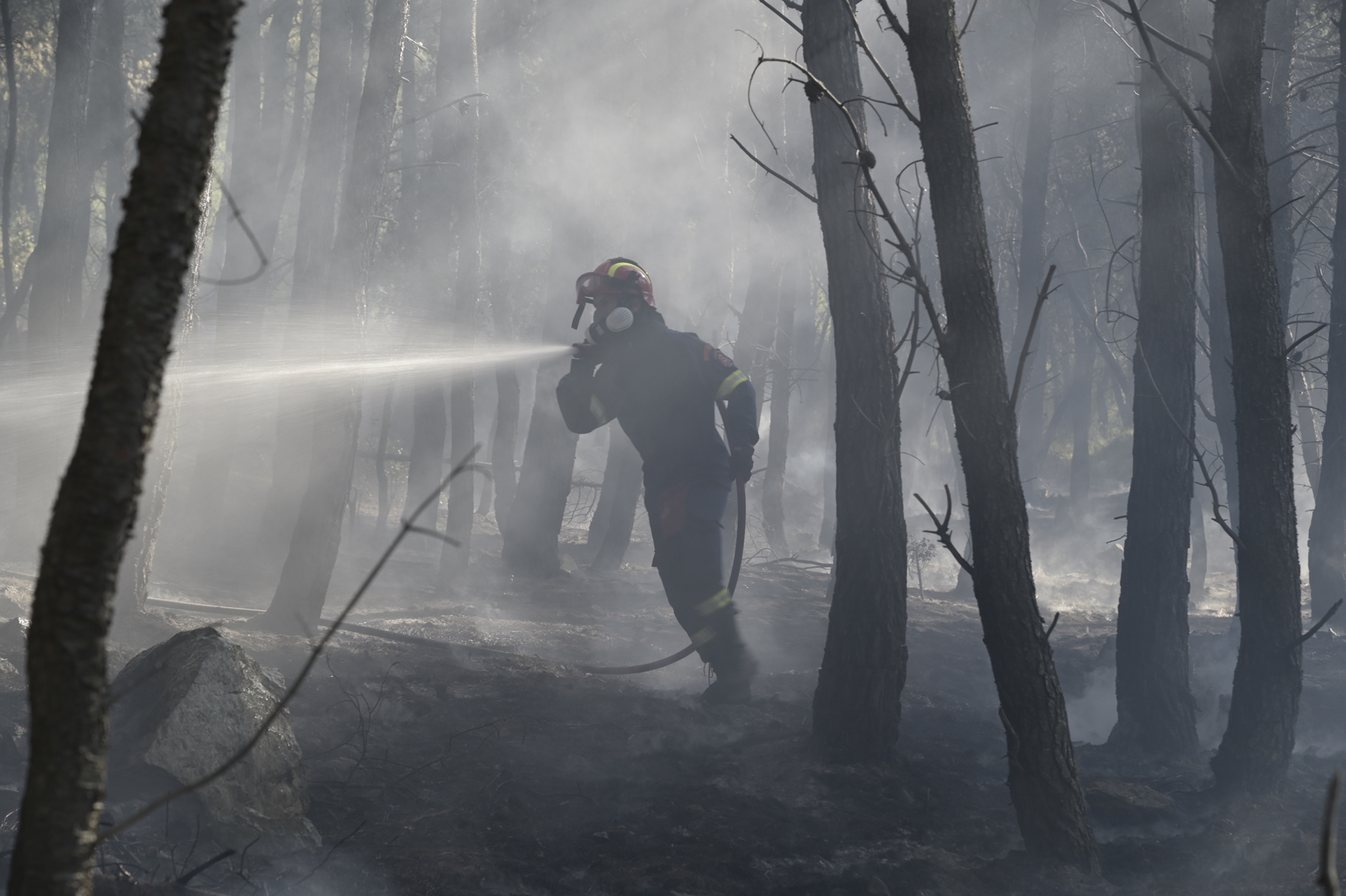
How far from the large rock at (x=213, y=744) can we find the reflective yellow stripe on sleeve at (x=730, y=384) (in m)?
3.15

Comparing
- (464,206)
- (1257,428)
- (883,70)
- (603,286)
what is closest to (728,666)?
(603,286)

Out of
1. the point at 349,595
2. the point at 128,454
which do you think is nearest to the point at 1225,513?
the point at 349,595

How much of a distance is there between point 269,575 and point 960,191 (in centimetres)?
897

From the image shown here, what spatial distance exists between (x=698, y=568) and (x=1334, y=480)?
7393 mm

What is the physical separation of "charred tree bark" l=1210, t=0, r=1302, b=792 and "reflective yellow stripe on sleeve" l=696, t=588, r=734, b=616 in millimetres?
2639

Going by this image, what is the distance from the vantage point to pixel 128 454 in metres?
1.23

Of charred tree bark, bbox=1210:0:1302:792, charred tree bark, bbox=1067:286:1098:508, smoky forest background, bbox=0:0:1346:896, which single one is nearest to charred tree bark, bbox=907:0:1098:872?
smoky forest background, bbox=0:0:1346:896

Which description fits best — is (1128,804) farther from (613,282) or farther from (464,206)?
(464,206)

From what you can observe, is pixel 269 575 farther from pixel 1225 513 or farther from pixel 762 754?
pixel 1225 513

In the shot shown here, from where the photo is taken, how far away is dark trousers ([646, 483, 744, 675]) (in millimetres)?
5539

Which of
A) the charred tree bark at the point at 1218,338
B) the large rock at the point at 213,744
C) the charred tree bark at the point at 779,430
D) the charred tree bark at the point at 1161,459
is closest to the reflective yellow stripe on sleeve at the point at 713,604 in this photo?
the charred tree bark at the point at 1161,459

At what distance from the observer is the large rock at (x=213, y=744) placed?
3.38 meters

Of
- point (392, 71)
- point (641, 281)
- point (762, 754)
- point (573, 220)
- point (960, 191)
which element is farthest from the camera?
point (573, 220)

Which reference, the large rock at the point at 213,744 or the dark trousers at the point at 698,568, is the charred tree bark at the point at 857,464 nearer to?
the dark trousers at the point at 698,568
